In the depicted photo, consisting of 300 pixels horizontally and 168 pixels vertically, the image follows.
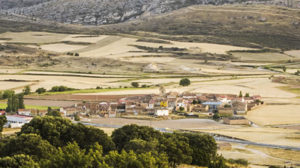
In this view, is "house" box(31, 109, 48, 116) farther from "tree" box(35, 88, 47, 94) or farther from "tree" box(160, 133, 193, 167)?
"tree" box(160, 133, 193, 167)

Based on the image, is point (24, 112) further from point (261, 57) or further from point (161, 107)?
point (261, 57)

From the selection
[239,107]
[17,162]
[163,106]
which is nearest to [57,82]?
[163,106]

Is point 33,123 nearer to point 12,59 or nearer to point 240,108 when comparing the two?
point 240,108

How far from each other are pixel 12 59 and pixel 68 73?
29.2 m

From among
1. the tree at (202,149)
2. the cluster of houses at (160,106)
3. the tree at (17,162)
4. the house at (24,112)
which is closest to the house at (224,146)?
the tree at (202,149)

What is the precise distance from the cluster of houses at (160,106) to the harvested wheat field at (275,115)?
2.30 metres

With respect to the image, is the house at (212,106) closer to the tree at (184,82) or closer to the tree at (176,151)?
the tree at (184,82)

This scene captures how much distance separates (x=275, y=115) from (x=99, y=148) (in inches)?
1812

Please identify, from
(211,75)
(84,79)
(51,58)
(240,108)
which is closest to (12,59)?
(51,58)

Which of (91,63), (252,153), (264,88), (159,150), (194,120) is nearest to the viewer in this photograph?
(159,150)

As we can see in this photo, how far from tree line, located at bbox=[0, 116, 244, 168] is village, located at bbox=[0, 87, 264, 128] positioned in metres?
28.7

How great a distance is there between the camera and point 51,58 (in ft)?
553

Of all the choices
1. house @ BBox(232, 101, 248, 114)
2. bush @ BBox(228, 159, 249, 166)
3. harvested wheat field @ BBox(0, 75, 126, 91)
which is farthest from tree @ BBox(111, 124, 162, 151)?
harvested wheat field @ BBox(0, 75, 126, 91)

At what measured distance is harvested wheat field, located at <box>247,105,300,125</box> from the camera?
257ft
